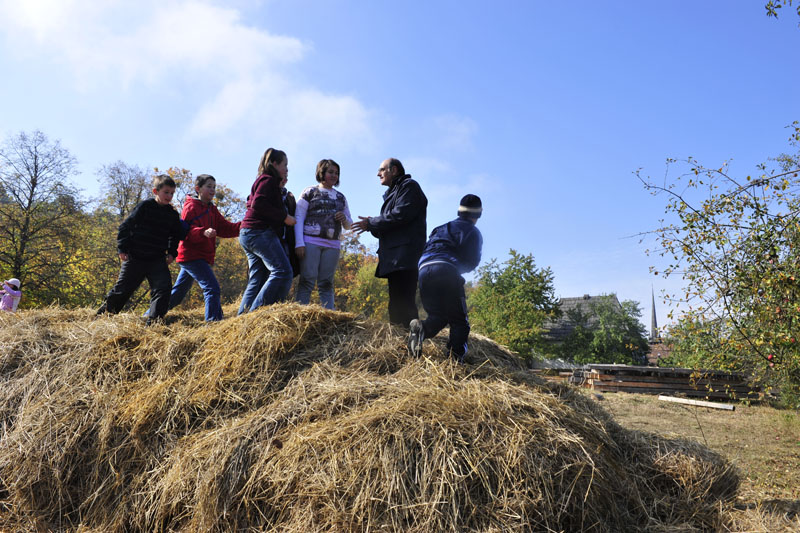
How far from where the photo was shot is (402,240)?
14.9 ft

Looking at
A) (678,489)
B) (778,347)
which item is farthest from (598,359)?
(678,489)

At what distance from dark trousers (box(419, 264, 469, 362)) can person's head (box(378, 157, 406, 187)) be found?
1300 millimetres

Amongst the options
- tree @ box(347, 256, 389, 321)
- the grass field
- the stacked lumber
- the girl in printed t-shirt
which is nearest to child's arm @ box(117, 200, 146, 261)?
the girl in printed t-shirt

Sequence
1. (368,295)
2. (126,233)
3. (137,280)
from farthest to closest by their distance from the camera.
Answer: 1. (368,295)
2. (137,280)
3. (126,233)

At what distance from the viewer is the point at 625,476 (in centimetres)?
303

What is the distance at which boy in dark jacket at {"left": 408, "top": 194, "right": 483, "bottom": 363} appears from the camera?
3863mm

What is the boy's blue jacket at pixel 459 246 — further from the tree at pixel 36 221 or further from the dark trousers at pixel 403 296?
the tree at pixel 36 221

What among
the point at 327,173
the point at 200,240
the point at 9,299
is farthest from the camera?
the point at 9,299

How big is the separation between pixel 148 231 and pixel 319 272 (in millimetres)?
1912

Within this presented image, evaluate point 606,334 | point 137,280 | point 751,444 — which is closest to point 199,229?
point 137,280

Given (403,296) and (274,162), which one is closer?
(403,296)

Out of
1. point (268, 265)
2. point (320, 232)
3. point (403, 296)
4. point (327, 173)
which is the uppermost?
point (327, 173)

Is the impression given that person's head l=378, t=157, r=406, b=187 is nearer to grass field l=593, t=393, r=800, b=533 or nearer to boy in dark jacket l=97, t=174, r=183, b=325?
boy in dark jacket l=97, t=174, r=183, b=325

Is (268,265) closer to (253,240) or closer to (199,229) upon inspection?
(253,240)
